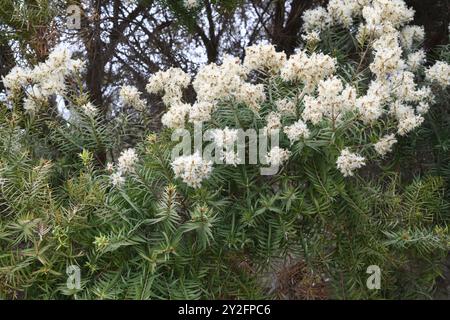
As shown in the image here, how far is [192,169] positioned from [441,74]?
1777mm

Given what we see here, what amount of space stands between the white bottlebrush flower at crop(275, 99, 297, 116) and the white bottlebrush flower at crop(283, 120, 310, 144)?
0.63ft

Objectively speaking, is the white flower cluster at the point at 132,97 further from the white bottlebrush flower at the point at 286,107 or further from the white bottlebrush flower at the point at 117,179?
the white bottlebrush flower at the point at 286,107

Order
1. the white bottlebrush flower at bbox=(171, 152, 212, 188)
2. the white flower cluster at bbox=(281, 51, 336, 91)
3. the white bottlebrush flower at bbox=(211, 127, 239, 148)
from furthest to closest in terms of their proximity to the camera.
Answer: the white flower cluster at bbox=(281, 51, 336, 91), the white bottlebrush flower at bbox=(211, 127, 239, 148), the white bottlebrush flower at bbox=(171, 152, 212, 188)

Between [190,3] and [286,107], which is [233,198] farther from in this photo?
[190,3]

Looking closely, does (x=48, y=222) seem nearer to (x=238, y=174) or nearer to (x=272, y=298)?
(x=238, y=174)

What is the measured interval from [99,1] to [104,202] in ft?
6.10

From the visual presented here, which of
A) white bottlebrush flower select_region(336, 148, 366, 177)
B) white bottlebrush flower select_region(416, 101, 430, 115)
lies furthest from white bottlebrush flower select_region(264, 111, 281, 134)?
white bottlebrush flower select_region(416, 101, 430, 115)

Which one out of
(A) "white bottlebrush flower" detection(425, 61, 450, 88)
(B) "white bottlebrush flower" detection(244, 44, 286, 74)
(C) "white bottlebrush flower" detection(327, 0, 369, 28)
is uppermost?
(C) "white bottlebrush flower" detection(327, 0, 369, 28)

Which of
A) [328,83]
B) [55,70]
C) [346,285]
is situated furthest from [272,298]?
[55,70]

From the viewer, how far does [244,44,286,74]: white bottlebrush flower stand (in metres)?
2.94

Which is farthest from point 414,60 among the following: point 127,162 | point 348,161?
point 127,162

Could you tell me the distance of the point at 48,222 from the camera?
2.73m

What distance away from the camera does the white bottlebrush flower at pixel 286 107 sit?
3.00 metres

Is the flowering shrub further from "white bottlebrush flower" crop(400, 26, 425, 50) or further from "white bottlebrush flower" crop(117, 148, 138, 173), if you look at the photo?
"white bottlebrush flower" crop(400, 26, 425, 50)
